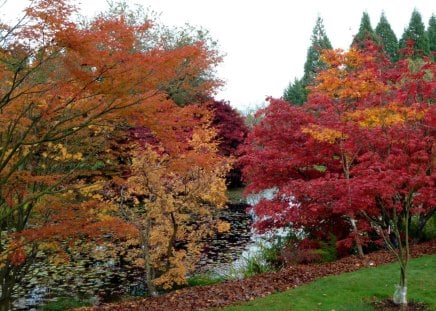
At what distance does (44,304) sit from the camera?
10398mm

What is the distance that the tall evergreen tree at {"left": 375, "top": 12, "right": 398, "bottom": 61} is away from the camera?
48.8m

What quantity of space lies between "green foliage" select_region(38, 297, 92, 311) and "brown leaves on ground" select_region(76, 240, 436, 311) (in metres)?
1.38

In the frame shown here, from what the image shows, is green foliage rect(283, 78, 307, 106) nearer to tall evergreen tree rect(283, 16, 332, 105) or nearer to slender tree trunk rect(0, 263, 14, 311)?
tall evergreen tree rect(283, 16, 332, 105)

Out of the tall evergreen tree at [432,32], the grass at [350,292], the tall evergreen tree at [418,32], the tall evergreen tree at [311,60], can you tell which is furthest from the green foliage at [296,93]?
the grass at [350,292]

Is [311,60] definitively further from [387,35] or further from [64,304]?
[64,304]

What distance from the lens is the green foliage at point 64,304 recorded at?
1012cm

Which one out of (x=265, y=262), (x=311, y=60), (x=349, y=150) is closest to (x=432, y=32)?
(x=311, y=60)

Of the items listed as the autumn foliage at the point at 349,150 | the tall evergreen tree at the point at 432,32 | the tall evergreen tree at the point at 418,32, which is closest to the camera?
the autumn foliage at the point at 349,150

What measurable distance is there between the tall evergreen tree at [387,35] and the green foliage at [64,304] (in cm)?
4670

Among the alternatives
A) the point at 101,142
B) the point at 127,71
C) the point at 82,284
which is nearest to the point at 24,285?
the point at 82,284

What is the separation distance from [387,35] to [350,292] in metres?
48.1

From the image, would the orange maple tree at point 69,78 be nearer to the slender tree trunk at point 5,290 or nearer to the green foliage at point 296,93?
the slender tree trunk at point 5,290

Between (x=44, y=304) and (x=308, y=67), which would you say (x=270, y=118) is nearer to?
(x=44, y=304)

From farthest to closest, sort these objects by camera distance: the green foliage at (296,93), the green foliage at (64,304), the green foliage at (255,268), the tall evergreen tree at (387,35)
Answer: the green foliage at (296,93), the tall evergreen tree at (387,35), the green foliage at (255,268), the green foliage at (64,304)
